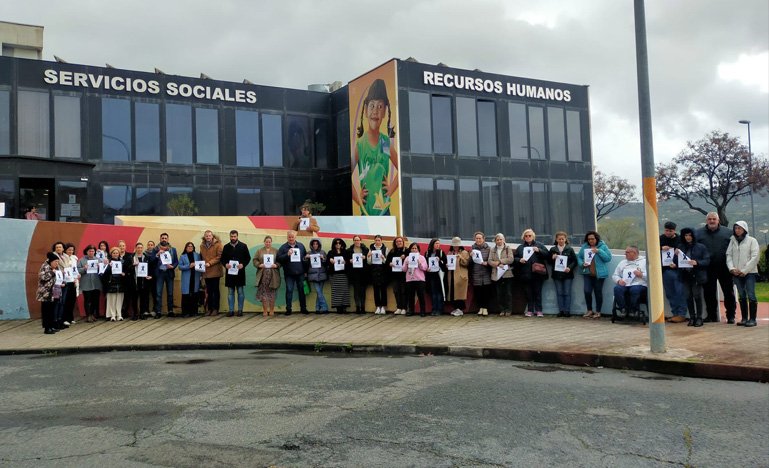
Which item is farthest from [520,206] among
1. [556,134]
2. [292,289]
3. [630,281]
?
[630,281]

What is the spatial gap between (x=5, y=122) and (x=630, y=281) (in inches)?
901

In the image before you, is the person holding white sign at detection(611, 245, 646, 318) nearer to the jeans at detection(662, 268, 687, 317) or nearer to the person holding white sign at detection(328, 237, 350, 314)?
the jeans at detection(662, 268, 687, 317)

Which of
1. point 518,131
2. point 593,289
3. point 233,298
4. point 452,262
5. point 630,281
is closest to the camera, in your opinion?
point 630,281

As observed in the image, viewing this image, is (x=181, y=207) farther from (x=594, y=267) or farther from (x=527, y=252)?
(x=594, y=267)

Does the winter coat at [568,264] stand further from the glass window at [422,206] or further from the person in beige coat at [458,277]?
the glass window at [422,206]

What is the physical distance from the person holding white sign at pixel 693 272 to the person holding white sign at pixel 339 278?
6.57 meters

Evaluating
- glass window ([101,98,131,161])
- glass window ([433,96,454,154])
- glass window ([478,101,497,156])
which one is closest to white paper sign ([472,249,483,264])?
glass window ([433,96,454,154])

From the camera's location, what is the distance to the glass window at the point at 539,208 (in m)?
29.9

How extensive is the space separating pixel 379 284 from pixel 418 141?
45.2ft

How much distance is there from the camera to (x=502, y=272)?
44.3 feet

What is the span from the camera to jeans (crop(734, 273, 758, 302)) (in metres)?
11.0

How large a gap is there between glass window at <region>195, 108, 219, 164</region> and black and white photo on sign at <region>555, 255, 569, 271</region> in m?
18.4

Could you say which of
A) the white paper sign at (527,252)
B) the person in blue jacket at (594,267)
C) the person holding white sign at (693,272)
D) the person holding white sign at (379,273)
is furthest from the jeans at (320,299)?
the person holding white sign at (693,272)

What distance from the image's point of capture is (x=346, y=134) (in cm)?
2948
